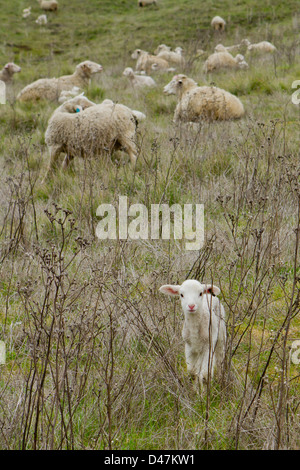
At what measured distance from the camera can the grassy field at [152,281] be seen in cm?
Result: 207

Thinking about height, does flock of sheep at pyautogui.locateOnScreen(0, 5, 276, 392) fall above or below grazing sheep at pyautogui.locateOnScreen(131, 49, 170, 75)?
below

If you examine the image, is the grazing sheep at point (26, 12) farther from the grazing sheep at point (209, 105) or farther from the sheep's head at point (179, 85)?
the grazing sheep at point (209, 105)

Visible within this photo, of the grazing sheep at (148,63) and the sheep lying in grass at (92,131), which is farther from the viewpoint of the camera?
the grazing sheep at (148,63)

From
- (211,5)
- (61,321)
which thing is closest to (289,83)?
(61,321)

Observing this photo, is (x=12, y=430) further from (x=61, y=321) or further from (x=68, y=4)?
(x=68, y=4)

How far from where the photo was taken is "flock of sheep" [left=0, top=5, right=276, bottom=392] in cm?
259

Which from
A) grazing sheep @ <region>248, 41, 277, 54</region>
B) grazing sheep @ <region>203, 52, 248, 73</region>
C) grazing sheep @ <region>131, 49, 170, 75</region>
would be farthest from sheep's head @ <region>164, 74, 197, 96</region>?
grazing sheep @ <region>248, 41, 277, 54</region>

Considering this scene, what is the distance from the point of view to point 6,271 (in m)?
3.74

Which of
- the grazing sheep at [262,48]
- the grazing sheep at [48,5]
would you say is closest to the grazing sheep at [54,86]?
the grazing sheep at [262,48]

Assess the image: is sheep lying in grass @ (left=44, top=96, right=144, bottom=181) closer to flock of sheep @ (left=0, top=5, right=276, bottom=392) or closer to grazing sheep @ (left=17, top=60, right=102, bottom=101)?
flock of sheep @ (left=0, top=5, right=276, bottom=392)

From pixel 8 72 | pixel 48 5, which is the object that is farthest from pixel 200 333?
pixel 48 5

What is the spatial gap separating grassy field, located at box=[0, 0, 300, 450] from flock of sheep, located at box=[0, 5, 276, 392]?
12cm

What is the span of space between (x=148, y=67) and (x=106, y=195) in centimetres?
995

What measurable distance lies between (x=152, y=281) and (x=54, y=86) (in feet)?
27.6
